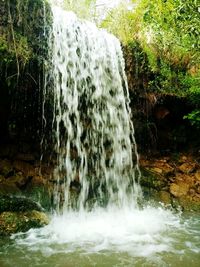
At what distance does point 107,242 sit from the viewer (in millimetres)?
4406

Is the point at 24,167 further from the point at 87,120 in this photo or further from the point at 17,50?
the point at 17,50

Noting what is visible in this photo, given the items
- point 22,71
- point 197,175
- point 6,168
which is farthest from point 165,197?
point 22,71

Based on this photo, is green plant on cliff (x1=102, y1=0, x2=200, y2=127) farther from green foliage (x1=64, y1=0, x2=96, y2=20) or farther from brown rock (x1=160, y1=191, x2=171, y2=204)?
brown rock (x1=160, y1=191, x2=171, y2=204)

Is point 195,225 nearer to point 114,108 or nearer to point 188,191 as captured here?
point 188,191

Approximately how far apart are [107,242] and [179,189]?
2.99 m

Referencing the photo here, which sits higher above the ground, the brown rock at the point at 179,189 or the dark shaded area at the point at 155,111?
the dark shaded area at the point at 155,111

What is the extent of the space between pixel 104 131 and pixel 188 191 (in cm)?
220

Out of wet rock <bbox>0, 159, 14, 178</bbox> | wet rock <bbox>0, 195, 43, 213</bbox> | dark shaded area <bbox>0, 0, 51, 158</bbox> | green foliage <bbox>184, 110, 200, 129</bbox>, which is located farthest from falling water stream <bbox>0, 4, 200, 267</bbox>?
green foliage <bbox>184, 110, 200, 129</bbox>

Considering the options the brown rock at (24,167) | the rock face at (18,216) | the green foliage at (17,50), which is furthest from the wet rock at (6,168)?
the green foliage at (17,50)

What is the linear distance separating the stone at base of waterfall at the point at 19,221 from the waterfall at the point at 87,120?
100 cm

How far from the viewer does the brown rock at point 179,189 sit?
684 centimetres

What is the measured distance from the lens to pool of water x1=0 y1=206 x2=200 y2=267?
149 inches

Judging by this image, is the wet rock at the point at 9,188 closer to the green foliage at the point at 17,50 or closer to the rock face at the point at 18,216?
the rock face at the point at 18,216

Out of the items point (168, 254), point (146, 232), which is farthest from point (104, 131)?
point (168, 254)
